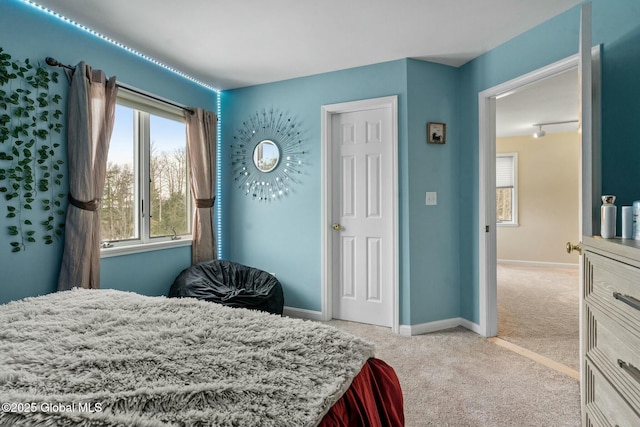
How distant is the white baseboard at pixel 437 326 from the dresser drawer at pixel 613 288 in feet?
5.49

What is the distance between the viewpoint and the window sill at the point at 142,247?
272 cm

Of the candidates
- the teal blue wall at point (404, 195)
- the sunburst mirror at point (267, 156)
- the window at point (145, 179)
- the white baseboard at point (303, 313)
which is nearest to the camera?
the window at point (145, 179)

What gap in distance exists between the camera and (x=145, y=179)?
124 inches

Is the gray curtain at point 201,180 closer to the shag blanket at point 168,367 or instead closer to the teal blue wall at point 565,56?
the shag blanket at point 168,367

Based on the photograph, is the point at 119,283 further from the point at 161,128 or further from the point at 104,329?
the point at 104,329

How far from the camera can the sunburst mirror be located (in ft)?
11.7

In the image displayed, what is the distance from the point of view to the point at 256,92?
12.3ft

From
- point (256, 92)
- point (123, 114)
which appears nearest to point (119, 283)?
point (123, 114)

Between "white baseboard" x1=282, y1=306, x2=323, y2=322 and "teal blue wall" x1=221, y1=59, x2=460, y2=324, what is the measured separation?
2.2 inches

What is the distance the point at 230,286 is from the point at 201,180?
1137mm

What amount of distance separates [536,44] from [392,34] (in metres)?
1.04

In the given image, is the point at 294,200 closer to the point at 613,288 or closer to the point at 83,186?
the point at 83,186

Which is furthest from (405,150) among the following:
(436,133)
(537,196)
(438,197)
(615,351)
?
(537,196)

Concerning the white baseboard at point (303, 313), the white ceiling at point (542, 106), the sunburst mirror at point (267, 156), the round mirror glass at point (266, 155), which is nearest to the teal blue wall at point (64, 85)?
the sunburst mirror at point (267, 156)
